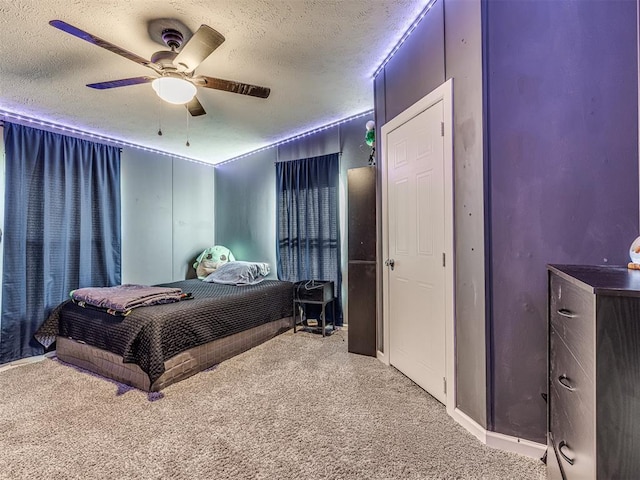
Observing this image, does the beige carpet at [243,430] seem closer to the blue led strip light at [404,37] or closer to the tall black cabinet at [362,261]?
the tall black cabinet at [362,261]

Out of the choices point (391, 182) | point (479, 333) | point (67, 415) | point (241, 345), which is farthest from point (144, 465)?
point (391, 182)

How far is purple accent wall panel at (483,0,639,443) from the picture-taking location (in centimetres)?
145

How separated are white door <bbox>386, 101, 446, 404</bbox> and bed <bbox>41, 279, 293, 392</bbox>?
4.70 feet

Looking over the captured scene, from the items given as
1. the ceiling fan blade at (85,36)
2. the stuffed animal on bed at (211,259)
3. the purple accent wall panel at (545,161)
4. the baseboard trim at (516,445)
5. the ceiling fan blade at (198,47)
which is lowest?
the baseboard trim at (516,445)

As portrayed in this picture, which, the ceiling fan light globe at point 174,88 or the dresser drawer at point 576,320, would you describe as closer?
the dresser drawer at point 576,320

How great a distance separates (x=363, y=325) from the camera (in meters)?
2.96

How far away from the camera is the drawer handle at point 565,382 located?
1.02m

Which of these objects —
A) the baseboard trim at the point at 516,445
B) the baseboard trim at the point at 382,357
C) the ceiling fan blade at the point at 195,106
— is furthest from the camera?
the baseboard trim at the point at 382,357

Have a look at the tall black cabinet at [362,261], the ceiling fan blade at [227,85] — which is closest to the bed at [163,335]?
the tall black cabinet at [362,261]

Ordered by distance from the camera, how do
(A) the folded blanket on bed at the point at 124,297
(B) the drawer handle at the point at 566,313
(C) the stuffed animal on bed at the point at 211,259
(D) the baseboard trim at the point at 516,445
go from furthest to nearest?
(C) the stuffed animal on bed at the point at 211,259
(A) the folded blanket on bed at the point at 124,297
(D) the baseboard trim at the point at 516,445
(B) the drawer handle at the point at 566,313

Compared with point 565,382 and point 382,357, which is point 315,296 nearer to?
point 382,357

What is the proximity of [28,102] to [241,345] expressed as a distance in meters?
2.94

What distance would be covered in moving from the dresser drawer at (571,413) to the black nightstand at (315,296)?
2417mm

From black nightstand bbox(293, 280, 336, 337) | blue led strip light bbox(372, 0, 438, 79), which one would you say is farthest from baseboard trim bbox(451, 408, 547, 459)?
blue led strip light bbox(372, 0, 438, 79)
